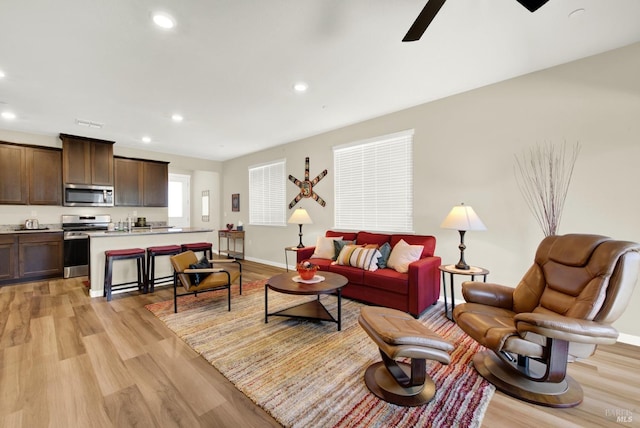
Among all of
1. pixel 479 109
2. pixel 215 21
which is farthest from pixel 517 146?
pixel 215 21

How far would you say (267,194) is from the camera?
652cm

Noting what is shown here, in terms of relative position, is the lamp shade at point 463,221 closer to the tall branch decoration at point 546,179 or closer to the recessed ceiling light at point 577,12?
the tall branch decoration at point 546,179

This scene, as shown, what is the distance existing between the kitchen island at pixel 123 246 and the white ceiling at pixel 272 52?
1911 mm

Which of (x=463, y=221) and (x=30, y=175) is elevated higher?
(x=30, y=175)

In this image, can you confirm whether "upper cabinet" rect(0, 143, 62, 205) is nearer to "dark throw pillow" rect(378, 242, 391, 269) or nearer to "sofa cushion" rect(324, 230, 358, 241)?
"sofa cushion" rect(324, 230, 358, 241)

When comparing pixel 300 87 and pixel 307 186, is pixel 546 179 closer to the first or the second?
pixel 300 87

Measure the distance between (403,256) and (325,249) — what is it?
1317 millimetres

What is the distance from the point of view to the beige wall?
8.60ft

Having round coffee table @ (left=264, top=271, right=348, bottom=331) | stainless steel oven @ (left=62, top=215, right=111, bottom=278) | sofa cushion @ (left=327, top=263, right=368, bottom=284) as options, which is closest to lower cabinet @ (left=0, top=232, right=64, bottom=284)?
stainless steel oven @ (left=62, top=215, right=111, bottom=278)

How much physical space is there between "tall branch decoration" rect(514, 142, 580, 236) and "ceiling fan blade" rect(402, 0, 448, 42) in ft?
7.59

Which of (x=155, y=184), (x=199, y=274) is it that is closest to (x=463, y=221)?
(x=199, y=274)

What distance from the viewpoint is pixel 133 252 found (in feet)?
13.2

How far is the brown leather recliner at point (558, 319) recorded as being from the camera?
1.71m

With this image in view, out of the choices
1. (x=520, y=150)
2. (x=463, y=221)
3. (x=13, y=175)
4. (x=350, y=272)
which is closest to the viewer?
(x=463, y=221)
